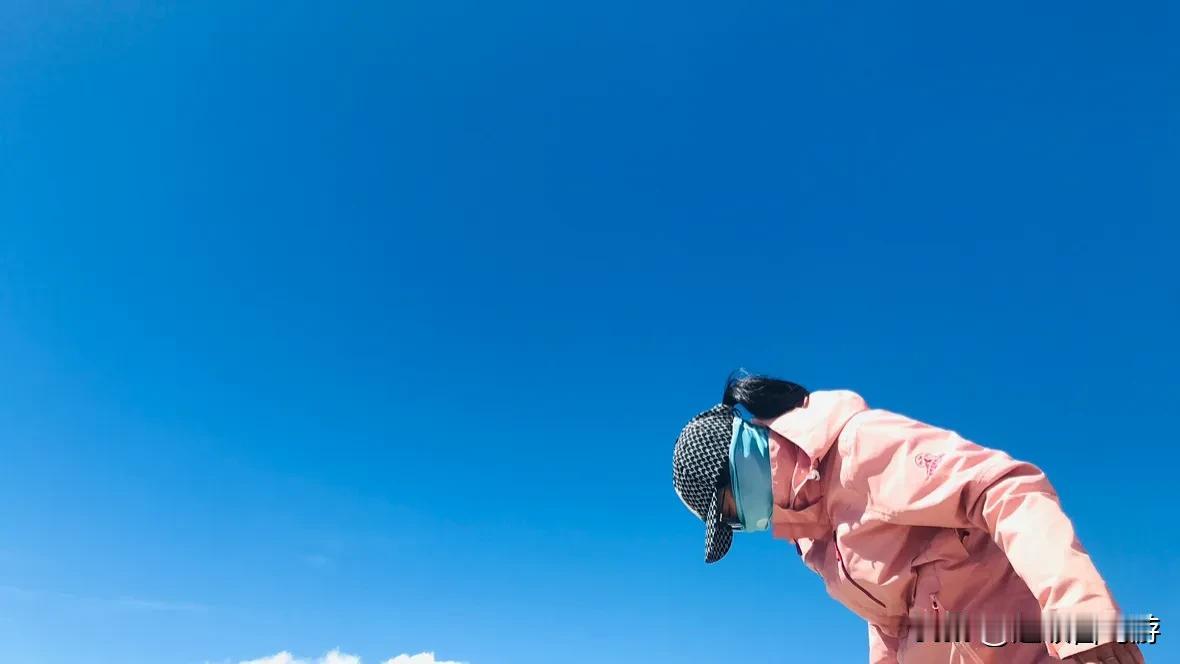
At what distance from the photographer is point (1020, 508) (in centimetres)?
361

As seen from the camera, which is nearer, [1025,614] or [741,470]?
[1025,614]

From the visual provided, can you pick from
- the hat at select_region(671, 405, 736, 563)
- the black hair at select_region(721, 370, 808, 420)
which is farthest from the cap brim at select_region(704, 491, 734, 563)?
the black hair at select_region(721, 370, 808, 420)

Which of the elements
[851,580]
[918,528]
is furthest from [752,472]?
[918,528]

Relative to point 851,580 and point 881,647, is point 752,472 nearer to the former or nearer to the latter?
point 851,580

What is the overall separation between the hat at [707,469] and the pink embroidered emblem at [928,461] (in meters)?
1.33

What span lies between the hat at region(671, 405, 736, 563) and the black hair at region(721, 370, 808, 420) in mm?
136

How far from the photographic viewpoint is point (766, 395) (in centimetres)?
532

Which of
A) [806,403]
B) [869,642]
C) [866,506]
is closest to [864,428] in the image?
[866,506]

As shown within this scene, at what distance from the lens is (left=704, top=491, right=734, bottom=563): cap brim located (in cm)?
521

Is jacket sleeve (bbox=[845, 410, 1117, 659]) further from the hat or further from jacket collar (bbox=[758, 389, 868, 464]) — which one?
the hat

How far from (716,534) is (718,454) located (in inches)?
22.7

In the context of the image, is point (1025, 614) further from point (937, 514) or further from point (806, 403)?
point (806, 403)

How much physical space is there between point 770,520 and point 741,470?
0.39m

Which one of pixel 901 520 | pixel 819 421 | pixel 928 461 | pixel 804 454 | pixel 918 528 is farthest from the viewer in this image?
pixel 804 454
